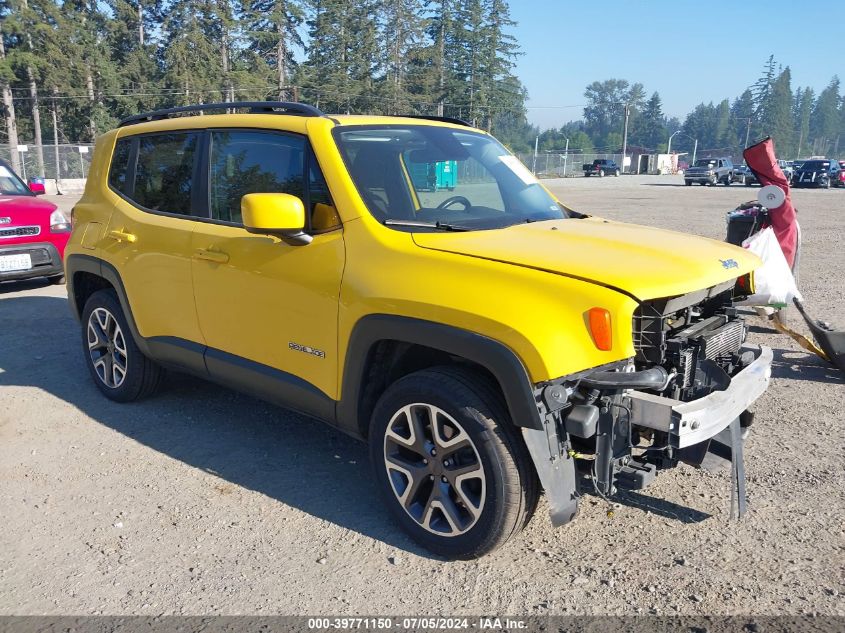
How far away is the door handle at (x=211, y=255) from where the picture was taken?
13.0 feet

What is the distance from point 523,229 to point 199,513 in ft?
7.23

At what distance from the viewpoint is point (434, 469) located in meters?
3.20

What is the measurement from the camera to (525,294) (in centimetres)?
283

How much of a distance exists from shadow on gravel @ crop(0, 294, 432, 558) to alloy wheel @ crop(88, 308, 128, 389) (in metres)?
0.22

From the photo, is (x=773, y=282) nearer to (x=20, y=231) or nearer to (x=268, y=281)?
(x=268, y=281)

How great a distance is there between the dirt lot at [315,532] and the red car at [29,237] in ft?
13.9

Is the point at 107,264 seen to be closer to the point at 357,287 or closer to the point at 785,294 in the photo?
the point at 357,287

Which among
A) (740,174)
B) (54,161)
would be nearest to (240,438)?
(54,161)

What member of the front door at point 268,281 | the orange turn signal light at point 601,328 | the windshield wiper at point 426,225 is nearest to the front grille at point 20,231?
the front door at point 268,281

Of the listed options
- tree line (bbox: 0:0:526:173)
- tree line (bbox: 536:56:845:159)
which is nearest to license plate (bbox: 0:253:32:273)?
tree line (bbox: 0:0:526:173)

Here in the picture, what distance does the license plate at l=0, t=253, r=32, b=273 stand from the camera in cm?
860

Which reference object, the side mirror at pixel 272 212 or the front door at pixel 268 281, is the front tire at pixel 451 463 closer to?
the front door at pixel 268 281

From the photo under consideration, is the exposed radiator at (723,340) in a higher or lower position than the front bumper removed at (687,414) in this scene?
higher

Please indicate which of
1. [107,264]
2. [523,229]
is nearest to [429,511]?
[523,229]
